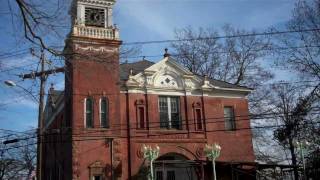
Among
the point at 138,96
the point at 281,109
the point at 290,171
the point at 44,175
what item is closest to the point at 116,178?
the point at 138,96

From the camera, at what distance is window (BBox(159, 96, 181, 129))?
33531 millimetres

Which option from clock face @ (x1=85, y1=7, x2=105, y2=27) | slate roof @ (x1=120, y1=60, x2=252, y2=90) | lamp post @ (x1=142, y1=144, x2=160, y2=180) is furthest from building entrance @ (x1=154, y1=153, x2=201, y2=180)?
clock face @ (x1=85, y1=7, x2=105, y2=27)

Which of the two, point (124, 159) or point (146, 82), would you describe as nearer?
point (124, 159)

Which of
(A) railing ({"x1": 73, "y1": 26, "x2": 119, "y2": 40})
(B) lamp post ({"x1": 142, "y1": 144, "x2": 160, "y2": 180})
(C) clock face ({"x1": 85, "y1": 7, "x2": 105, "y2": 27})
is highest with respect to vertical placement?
(C) clock face ({"x1": 85, "y1": 7, "x2": 105, "y2": 27})

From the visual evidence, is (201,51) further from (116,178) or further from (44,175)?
(116,178)

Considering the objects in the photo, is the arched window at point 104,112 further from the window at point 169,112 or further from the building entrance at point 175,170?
the building entrance at point 175,170

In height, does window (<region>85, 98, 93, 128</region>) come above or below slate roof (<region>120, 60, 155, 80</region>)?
below

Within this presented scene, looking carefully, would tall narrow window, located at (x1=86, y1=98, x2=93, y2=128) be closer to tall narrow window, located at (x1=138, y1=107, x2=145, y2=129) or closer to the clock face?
tall narrow window, located at (x1=138, y1=107, x2=145, y2=129)

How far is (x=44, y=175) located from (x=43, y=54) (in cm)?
3462

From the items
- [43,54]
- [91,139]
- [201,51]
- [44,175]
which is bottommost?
[44,175]

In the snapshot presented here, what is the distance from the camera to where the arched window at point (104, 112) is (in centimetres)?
3177

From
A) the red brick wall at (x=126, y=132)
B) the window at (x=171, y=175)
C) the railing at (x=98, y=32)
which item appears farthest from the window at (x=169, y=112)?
the railing at (x=98, y=32)

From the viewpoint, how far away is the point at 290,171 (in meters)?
33.0

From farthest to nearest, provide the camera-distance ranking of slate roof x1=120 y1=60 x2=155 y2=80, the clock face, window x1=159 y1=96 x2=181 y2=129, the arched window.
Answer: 1. slate roof x1=120 y1=60 x2=155 y2=80
2. the clock face
3. window x1=159 y1=96 x2=181 y2=129
4. the arched window
